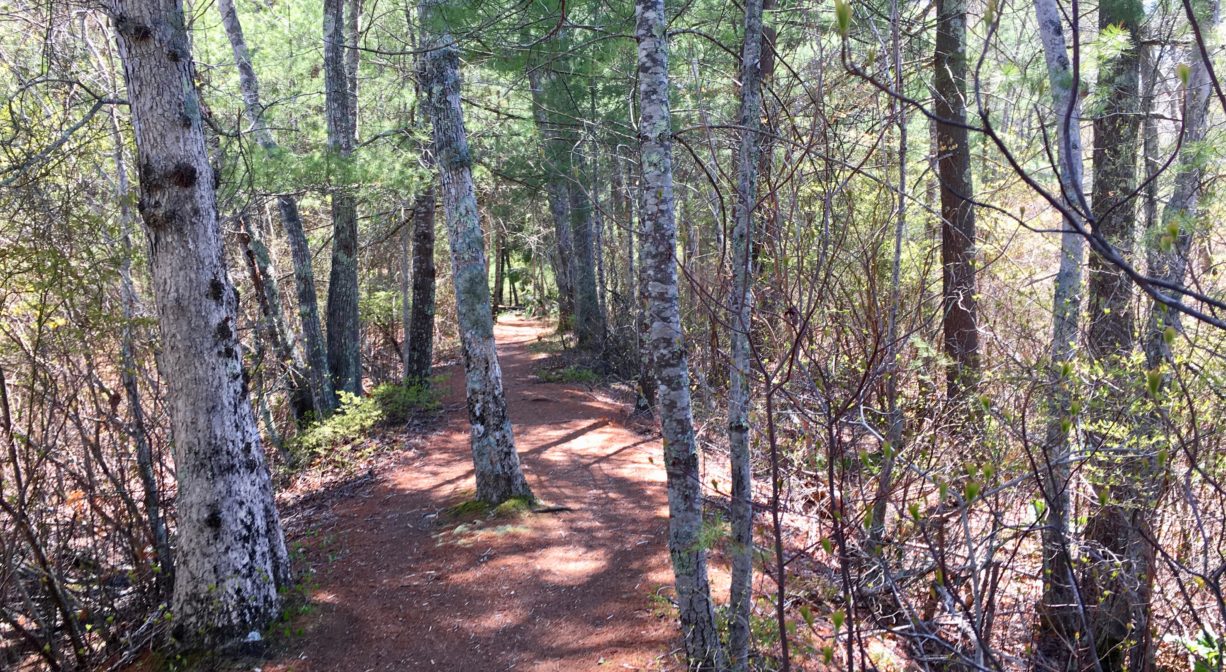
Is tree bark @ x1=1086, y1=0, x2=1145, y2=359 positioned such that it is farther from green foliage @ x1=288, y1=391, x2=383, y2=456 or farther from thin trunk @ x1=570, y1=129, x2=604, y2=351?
thin trunk @ x1=570, y1=129, x2=604, y2=351

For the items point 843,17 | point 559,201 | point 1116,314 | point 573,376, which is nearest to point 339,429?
point 573,376

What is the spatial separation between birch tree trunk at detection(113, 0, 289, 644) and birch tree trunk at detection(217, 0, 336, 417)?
5874mm

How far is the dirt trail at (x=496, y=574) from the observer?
4988 millimetres

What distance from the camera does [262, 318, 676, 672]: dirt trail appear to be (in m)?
4.99

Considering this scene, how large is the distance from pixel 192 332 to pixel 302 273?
650 centimetres

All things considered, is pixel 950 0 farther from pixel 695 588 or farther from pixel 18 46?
pixel 18 46

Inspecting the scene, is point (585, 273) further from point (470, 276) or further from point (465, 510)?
point (465, 510)

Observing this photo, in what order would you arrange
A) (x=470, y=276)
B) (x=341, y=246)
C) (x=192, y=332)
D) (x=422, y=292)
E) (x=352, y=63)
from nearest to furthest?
(x=192, y=332), (x=470, y=276), (x=341, y=246), (x=422, y=292), (x=352, y=63)

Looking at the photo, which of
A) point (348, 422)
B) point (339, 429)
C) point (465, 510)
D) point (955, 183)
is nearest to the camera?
point (465, 510)

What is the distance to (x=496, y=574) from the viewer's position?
6129 mm

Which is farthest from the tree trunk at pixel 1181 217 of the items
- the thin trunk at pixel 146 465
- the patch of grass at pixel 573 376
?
the patch of grass at pixel 573 376

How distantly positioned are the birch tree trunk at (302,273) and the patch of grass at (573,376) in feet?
14.4

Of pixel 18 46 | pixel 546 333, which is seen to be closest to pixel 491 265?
pixel 546 333

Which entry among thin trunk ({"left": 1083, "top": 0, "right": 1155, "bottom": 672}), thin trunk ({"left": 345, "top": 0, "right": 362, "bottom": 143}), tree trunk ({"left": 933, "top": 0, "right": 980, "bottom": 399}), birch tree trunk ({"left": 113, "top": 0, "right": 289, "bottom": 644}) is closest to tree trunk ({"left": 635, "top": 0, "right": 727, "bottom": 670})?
thin trunk ({"left": 1083, "top": 0, "right": 1155, "bottom": 672})
